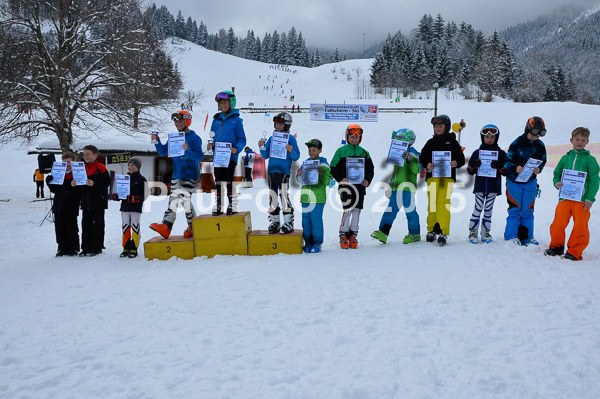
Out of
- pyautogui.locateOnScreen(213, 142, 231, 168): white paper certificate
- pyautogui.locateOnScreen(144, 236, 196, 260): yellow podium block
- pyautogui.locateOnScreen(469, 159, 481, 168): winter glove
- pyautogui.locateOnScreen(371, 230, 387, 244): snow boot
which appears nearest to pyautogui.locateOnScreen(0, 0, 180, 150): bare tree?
pyautogui.locateOnScreen(144, 236, 196, 260): yellow podium block

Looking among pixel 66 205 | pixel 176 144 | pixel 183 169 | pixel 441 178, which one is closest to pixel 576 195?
pixel 441 178

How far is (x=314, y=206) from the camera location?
6043 mm

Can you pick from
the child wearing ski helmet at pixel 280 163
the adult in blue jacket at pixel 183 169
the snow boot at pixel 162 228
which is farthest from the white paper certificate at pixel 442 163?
the snow boot at pixel 162 228

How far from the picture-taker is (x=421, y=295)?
375 centimetres

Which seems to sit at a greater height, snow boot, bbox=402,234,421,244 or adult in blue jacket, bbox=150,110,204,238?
adult in blue jacket, bbox=150,110,204,238

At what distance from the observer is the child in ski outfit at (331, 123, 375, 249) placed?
615cm

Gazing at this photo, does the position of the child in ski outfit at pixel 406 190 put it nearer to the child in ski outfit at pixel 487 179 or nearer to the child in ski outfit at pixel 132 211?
the child in ski outfit at pixel 487 179

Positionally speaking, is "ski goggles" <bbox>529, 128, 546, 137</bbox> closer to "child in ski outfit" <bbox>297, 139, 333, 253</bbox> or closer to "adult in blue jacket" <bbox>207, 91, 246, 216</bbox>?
"child in ski outfit" <bbox>297, 139, 333, 253</bbox>

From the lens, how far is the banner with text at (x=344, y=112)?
30609 mm

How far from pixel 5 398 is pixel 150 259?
3.69 meters

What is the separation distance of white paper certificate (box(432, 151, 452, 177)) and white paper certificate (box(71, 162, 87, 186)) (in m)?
5.74

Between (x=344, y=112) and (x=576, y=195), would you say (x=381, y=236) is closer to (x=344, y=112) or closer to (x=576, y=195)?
(x=576, y=195)

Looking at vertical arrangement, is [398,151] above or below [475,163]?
above

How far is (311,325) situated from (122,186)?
4.38m
